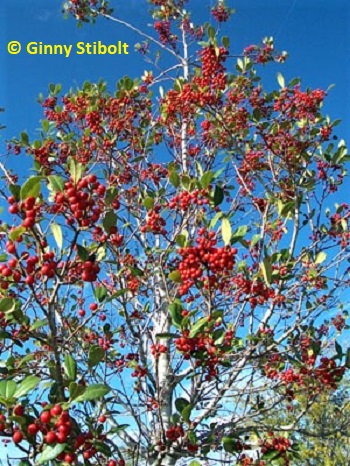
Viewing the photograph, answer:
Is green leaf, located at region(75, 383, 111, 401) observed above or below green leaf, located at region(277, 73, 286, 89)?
below

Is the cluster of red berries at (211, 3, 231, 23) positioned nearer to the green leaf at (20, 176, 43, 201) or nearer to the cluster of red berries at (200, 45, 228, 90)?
the cluster of red berries at (200, 45, 228, 90)

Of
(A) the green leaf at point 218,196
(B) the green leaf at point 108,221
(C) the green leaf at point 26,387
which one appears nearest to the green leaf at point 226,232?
(A) the green leaf at point 218,196

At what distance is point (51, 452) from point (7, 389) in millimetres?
280

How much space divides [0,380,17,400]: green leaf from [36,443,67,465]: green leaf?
0.23 meters

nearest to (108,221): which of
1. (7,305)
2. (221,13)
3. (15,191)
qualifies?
(15,191)

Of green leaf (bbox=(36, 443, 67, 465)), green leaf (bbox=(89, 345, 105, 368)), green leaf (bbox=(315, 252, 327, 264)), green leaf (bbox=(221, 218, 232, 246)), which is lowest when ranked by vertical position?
green leaf (bbox=(36, 443, 67, 465))

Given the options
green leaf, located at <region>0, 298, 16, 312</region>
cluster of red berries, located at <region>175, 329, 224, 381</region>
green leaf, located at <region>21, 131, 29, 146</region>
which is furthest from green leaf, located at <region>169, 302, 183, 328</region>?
green leaf, located at <region>21, 131, 29, 146</region>

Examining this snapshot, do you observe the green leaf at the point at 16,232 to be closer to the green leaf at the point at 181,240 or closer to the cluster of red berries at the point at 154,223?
the green leaf at the point at 181,240

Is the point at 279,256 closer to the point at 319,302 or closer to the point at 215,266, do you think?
the point at 215,266

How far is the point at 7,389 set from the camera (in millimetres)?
1949

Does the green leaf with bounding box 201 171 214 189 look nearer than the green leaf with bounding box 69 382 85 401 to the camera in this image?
No

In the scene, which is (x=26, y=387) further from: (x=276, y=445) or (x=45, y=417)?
(x=276, y=445)

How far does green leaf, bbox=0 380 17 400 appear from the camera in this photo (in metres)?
1.93

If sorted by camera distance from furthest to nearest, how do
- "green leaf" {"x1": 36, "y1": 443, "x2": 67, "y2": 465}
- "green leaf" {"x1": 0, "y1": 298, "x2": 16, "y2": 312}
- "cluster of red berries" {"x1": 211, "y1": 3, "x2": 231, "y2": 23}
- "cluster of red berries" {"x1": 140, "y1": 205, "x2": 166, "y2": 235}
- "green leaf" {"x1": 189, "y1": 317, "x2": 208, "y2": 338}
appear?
"cluster of red berries" {"x1": 211, "y1": 3, "x2": 231, "y2": 23} → "cluster of red berries" {"x1": 140, "y1": 205, "x2": 166, "y2": 235} → "green leaf" {"x1": 189, "y1": 317, "x2": 208, "y2": 338} → "green leaf" {"x1": 0, "y1": 298, "x2": 16, "y2": 312} → "green leaf" {"x1": 36, "y1": 443, "x2": 67, "y2": 465}
